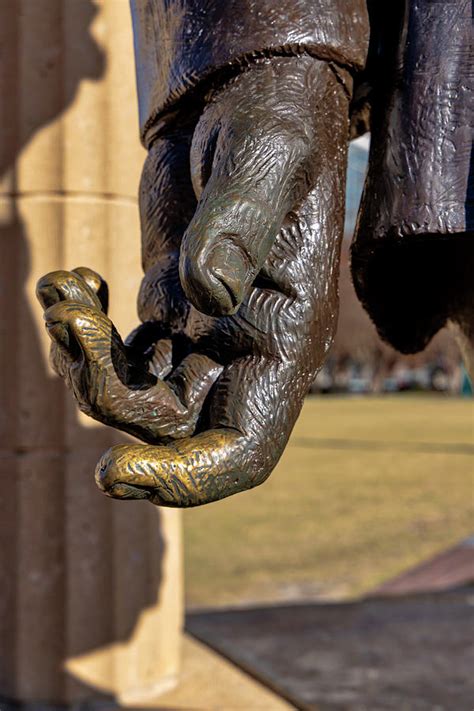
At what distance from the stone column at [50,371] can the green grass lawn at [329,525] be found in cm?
150

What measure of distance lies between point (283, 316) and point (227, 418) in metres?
0.10

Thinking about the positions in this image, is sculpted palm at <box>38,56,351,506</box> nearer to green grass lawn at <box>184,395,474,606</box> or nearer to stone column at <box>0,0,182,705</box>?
stone column at <box>0,0,182,705</box>

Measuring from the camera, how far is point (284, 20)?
0.73 m

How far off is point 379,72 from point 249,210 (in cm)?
27

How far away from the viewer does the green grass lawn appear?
14.1ft

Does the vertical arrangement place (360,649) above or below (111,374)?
below

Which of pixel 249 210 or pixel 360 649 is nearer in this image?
pixel 249 210

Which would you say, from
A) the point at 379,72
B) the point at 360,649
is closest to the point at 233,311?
the point at 379,72

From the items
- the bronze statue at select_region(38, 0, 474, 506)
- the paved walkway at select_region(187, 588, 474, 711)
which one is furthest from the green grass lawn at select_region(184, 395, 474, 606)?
the bronze statue at select_region(38, 0, 474, 506)

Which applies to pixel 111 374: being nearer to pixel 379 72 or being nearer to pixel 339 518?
pixel 379 72

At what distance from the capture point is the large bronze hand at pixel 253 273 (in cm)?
66

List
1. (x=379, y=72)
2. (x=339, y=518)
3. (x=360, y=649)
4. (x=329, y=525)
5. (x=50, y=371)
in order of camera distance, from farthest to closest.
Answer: (x=339, y=518) < (x=329, y=525) < (x=360, y=649) < (x=50, y=371) < (x=379, y=72)

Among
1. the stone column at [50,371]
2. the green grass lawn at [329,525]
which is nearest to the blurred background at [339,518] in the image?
the green grass lawn at [329,525]

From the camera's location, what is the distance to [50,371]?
2.42 m
